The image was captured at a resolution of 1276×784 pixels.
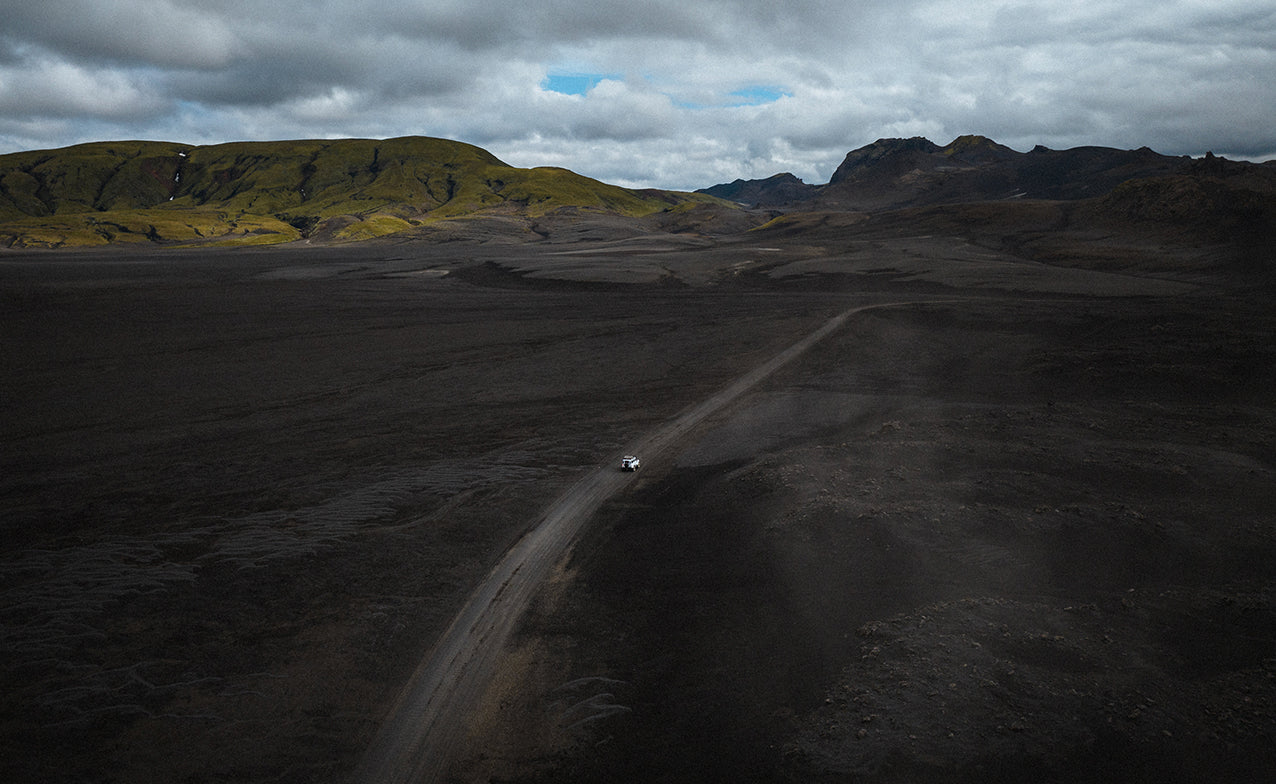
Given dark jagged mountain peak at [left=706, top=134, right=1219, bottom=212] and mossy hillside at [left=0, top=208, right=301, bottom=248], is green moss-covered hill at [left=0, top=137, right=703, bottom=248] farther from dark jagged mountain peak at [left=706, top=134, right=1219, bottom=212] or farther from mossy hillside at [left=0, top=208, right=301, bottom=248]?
dark jagged mountain peak at [left=706, top=134, right=1219, bottom=212]

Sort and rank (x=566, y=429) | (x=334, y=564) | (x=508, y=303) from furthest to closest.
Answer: (x=508, y=303) → (x=566, y=429) → (x=334, y=564)

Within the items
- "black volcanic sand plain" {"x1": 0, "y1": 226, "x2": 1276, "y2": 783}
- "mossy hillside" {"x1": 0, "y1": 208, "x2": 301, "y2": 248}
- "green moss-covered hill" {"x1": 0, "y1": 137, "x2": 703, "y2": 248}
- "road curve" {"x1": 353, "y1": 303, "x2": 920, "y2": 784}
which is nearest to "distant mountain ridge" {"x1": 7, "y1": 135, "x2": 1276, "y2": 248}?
"mossy hillside" {"x1": 0, "y1": 208, "x2": 301, "y2": 248}

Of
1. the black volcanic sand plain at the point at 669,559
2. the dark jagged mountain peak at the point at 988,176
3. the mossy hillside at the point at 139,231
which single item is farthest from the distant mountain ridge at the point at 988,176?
the mossy hillside at the point at 139,231

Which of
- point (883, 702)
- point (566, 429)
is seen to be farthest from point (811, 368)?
point (883, 702)

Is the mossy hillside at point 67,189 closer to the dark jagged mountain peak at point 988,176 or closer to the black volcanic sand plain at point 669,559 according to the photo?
the dark jagged mountain peak at point 988,176

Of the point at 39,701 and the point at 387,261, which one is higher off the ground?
the point at 387,261

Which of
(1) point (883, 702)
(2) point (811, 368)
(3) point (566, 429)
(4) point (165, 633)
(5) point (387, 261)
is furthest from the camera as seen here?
(5) point (387, 261)

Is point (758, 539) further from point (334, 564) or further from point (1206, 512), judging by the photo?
point (1206, 512)

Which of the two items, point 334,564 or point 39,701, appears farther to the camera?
point 334,564

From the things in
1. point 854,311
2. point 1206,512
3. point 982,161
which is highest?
point 982,161
